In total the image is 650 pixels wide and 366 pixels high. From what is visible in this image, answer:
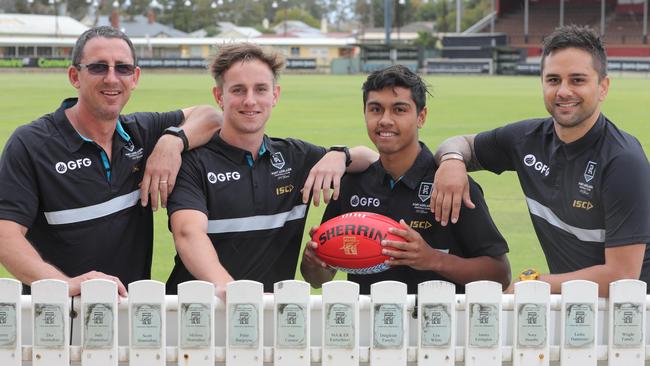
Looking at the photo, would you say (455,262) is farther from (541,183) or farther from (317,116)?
(317,116)

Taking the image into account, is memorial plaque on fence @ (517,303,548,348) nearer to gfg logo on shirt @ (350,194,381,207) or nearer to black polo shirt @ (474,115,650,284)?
black polo shirt @ (474,115,650,284)

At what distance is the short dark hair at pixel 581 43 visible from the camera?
4.79m

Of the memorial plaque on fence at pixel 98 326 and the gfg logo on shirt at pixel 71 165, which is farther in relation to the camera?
the gfg logo on shirt at pixel 71 165

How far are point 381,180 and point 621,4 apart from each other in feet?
249

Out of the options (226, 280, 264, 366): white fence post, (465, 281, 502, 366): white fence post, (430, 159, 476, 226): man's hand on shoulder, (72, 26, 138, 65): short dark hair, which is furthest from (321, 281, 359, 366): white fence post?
(72, 26, 138, 65): short dark hair

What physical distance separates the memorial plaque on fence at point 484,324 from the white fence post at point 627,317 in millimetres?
480

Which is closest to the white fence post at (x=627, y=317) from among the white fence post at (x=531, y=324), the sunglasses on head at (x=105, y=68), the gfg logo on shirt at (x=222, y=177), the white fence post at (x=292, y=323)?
the white fence post at (x=531, y=324)

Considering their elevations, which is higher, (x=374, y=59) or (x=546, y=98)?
(x=374, y=59)

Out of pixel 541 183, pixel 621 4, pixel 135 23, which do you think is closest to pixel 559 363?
pixel 541 183

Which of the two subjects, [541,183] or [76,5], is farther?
[76,5]

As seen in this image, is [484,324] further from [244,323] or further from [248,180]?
[248,180]

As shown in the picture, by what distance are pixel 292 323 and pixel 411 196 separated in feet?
4.32

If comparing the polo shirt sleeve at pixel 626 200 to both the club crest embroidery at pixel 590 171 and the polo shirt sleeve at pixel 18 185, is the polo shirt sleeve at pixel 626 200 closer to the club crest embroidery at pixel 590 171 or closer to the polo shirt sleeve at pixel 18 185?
the club crest embroidery at pixel 590 171

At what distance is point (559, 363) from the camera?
4117mm
